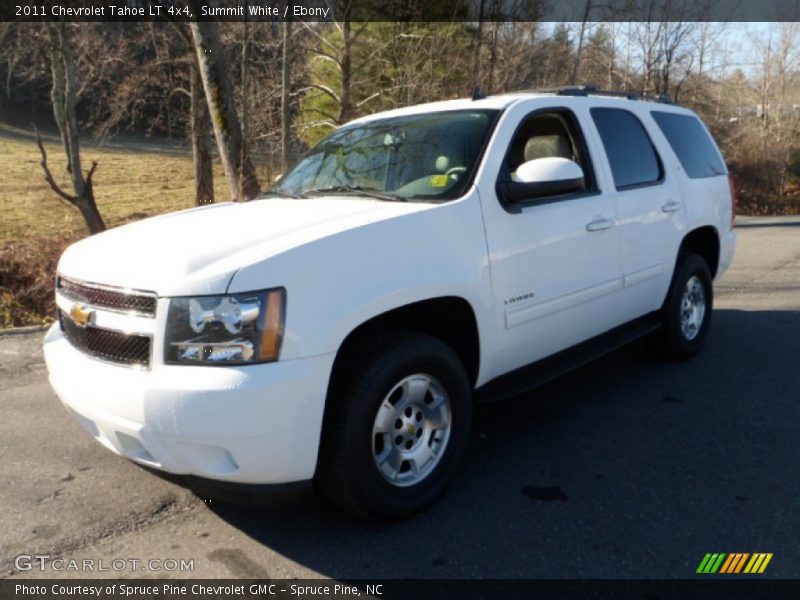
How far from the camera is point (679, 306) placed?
526 centimetres

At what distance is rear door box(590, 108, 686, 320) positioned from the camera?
4.53 meters

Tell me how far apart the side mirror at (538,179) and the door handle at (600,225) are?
499mm

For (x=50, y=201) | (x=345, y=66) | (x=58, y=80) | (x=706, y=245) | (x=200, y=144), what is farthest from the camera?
(x=345, y=66)

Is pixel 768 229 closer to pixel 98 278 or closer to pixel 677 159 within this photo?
pixel 677 159

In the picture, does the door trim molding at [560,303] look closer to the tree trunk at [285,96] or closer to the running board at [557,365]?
the running board at [557,365]

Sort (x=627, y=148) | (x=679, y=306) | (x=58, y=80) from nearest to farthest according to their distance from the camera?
(x=627, y=148) < (x=679, y=306) < (x=58, y=80)

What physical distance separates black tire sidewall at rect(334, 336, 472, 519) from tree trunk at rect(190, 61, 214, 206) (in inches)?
408

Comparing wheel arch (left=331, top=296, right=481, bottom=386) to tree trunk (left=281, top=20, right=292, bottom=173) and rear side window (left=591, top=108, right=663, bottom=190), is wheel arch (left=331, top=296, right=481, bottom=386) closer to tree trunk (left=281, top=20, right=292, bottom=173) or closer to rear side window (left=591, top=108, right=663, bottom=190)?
rear side window (left=591, top=108, right=663, bottom=190)

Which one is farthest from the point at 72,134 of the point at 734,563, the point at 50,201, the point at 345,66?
the point at 734,563

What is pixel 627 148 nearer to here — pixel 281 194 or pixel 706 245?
pixel 706 245

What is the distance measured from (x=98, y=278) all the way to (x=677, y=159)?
423 cm

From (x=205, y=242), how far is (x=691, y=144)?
425 centimetres

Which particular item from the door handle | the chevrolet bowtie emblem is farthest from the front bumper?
the door handle

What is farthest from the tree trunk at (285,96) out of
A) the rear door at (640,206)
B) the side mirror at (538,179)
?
the side mirror at (538,179)
